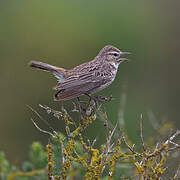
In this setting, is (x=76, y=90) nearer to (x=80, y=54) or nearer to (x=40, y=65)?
(x=40, y=65)

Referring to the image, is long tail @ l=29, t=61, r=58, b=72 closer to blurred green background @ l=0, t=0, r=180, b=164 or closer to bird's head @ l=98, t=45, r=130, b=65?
bird's head @ l=98, t=45, r=130, b=65

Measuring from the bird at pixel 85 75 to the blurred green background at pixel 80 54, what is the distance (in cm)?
418

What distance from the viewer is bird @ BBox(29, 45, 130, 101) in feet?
23.0

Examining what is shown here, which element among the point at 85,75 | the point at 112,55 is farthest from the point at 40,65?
the point at 112,55

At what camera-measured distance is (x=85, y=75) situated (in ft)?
24.8

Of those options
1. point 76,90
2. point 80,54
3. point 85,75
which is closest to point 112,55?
point 85,75

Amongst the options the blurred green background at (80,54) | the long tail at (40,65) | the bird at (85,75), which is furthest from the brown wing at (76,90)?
the blurred green background at (80,54)

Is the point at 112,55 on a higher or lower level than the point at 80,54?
higher

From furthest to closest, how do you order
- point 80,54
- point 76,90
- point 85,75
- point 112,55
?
point 80,54 → point 112,55 → point 85,75 → point 76,90

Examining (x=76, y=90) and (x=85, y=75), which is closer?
(x=76, y=90)

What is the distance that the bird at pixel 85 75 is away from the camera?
7.00 metres

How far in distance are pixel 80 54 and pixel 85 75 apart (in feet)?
22.7

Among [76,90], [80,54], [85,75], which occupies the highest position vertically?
[85,75]

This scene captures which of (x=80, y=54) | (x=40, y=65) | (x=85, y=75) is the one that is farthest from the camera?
(x=80, y=54)
